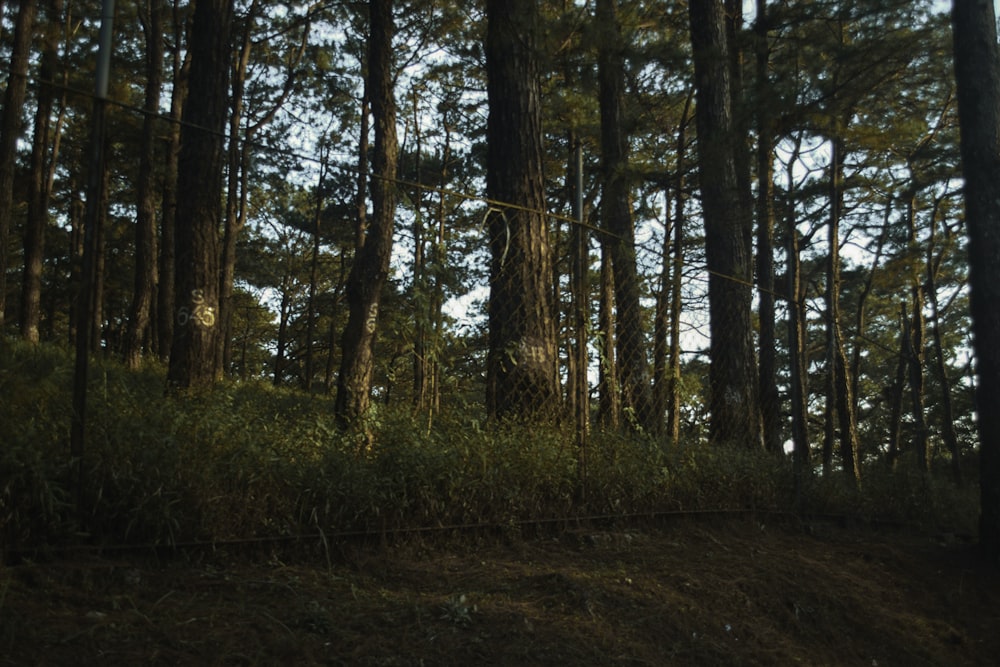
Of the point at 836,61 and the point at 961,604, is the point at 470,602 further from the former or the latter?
the point at 836,61

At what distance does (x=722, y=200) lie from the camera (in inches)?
339

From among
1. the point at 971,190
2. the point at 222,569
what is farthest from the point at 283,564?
the point at 971,190

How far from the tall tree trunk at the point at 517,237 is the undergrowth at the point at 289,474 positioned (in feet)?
1.72

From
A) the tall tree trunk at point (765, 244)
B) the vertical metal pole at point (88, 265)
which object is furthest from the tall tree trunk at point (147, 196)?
the vertical metal pole at point (88, 265)

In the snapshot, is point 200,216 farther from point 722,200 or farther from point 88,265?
point 722,200

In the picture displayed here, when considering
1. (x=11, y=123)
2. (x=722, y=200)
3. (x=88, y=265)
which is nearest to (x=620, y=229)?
(x=722, y=200)

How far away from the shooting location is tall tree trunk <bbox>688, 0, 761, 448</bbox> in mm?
7578

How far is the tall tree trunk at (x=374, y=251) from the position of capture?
7.86 m

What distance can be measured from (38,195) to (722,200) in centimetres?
1221

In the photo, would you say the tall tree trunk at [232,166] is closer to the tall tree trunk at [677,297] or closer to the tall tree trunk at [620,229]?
the tall tree trunk at [620,229]

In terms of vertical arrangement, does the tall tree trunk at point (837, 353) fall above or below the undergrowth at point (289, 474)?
above

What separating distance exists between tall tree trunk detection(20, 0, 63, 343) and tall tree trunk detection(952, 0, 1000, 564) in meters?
13.1

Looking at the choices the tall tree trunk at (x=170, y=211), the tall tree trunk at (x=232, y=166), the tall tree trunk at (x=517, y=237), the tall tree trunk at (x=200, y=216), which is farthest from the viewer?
the tall tree trunk at (x=232, y=166)

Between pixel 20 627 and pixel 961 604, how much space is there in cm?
515
